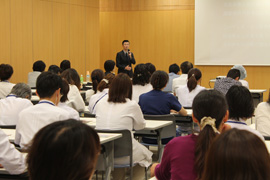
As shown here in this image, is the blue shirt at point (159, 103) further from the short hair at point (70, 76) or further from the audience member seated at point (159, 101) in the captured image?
the short hair at point (70, 76)

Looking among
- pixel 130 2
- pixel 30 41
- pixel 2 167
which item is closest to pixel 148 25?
pixel 130 2

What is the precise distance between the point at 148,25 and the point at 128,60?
112 inches

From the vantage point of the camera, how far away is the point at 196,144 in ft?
7.18

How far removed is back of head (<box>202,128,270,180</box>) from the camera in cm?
128

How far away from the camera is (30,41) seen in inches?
398

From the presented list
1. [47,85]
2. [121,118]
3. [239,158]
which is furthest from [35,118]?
[239,158]

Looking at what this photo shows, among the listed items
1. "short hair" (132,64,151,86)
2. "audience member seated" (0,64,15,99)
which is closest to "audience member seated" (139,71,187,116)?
"short hair" (132,64,151,86)

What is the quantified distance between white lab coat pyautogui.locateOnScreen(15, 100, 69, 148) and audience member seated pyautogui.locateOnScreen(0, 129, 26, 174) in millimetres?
706

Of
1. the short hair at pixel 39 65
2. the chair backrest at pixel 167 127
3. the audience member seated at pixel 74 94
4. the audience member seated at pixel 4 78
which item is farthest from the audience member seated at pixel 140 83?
the short hair at pixel 39 65

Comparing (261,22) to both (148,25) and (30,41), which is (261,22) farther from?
(30,41)

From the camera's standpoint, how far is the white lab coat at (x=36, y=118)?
3.36m

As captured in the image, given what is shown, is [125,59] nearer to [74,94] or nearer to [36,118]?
[74,94]

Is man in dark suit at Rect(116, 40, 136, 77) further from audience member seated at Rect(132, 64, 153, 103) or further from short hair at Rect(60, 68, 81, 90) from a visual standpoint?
short hair at Rect(60, 68, 81, 90)

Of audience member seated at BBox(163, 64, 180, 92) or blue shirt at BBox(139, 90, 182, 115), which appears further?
audience member seated at BBox(163, 64, 180, 92)
